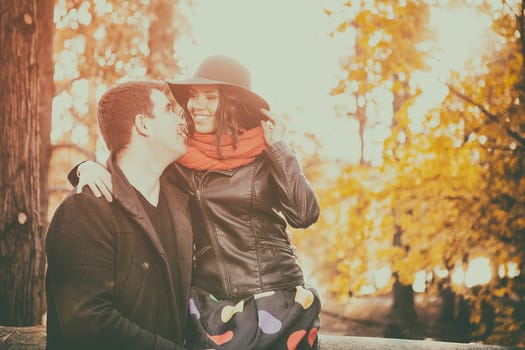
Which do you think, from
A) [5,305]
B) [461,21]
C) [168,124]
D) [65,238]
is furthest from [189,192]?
[461,21]

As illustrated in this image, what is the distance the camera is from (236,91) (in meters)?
3.25

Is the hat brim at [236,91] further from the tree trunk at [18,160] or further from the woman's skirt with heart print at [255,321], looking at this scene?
the tree trunk at [18,160]

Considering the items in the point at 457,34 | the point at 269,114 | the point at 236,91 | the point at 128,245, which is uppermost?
the point at 457,34

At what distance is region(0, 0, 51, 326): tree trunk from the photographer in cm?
436

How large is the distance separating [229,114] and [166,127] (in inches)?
17.8

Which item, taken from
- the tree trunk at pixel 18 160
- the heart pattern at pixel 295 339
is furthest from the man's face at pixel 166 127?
the tree trunk at pixel 18 160

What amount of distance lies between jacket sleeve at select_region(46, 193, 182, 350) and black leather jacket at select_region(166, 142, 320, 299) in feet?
1.82

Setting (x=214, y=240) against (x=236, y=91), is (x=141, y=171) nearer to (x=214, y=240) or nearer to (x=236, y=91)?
(x=214, y=240)

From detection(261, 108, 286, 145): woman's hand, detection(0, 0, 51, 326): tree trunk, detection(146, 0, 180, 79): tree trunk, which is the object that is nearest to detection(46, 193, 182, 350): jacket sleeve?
detection(261, 108, 286, 145): woman's hand

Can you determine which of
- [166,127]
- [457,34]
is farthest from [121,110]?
[457,34]

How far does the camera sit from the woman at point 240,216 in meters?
2.87

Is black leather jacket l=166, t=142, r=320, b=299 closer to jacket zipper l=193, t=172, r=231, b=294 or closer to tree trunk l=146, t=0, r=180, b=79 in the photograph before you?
jacket zipper l=193, t=172, r=231, b=294

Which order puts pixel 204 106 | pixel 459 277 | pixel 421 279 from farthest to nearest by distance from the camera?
1. pixel 459 277
2. pixel 421 279
3. pixel 204 106

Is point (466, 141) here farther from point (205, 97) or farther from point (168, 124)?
point (168, 124)
